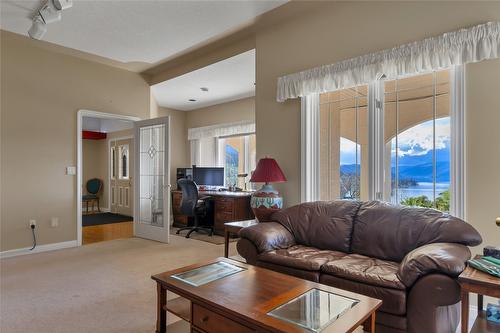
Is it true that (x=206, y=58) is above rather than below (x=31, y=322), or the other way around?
above

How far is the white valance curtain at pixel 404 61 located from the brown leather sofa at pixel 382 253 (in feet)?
3.97

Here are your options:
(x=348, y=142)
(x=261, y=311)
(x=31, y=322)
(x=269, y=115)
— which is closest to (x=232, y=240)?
(x=269, y=115)

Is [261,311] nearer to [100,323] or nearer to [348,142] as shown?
[100,323]

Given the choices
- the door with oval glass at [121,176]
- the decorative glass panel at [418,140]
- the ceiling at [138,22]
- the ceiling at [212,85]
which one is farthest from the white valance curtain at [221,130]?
the decorative glass panel at [418,140]

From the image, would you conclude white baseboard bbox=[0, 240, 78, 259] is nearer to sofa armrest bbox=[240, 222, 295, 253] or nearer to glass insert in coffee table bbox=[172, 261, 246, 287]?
sofa armrest bbox=[240, 222, 295, 253]

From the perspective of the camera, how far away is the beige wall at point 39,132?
4.01 m

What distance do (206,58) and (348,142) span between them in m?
2.56

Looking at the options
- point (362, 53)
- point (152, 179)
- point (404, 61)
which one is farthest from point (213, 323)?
point (152, 179)

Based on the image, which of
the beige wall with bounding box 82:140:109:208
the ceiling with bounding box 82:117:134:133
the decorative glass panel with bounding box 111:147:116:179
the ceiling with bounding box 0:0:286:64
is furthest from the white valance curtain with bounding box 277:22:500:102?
the beige wall with bounding box 82:140:109:208

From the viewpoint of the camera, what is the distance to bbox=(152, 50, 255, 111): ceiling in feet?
14.8

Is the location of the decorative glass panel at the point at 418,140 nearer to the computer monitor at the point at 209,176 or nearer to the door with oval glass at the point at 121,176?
the computer monitor at the point at 209,176

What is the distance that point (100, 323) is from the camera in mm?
2252

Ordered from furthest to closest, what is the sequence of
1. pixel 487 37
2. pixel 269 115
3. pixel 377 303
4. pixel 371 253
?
pixel 269 115 < pixel 371 253 < pixel 487 37 < pixel 377 303

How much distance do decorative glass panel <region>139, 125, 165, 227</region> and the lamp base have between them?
2.29 meters
